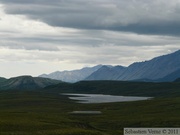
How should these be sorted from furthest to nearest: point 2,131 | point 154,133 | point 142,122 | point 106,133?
point 142,122 < point 106,133 < point 2,131 < point 154,133

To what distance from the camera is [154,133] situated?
69875 mm

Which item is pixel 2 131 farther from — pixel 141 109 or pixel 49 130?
pixel 141 109

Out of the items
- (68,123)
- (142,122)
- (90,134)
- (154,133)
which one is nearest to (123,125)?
(142,122)

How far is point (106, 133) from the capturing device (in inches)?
4063

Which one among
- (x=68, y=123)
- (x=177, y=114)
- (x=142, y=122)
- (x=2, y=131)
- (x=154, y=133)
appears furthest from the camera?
(x=177, y=114)

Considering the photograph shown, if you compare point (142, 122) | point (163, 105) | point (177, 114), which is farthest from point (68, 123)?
point (163, 105)

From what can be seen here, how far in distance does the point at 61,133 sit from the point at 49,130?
16.1 ft

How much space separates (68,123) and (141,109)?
65698mm

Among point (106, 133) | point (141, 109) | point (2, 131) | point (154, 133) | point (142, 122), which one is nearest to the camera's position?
point (154, 133)

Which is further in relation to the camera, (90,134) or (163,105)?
(163,105)

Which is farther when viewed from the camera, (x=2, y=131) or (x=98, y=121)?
(x=98, y=121)

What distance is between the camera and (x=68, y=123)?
12025cm

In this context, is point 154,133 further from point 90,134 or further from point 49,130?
point 49,130

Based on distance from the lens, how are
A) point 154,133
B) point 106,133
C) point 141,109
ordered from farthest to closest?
point 141,109
point 106,133
point 154,133
